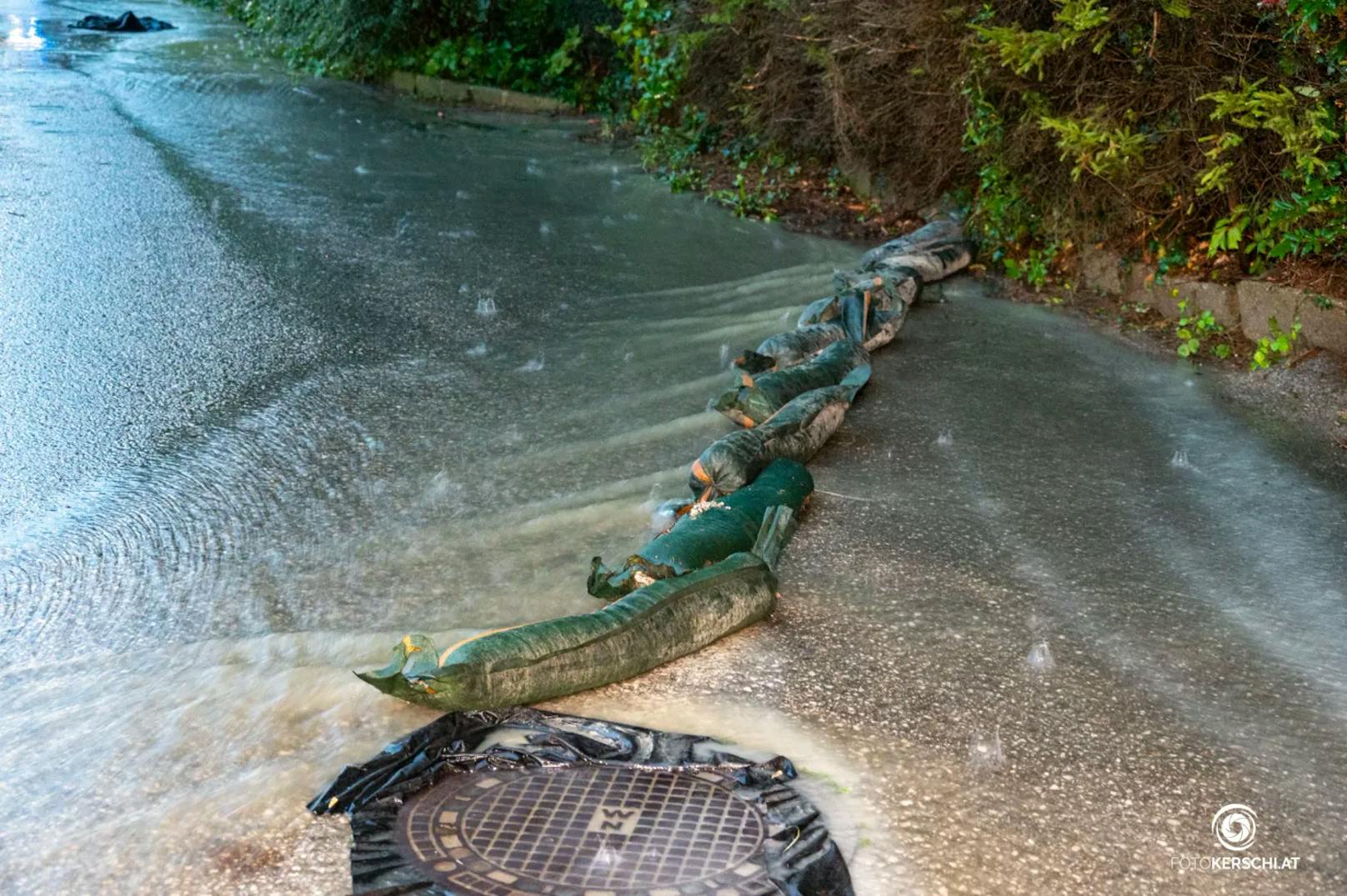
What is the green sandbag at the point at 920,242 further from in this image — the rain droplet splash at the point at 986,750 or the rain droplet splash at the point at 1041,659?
the rain droplet splash at the point at 986,750

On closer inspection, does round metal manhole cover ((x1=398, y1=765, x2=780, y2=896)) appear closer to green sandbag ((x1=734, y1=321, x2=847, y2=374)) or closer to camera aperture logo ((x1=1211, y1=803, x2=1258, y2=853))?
camera aperture logo ((x1=1211, y1=803, x2=1258, y2=853))

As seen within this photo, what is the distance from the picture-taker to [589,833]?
277 cm

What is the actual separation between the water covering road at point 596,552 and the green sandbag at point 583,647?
0.07 metres

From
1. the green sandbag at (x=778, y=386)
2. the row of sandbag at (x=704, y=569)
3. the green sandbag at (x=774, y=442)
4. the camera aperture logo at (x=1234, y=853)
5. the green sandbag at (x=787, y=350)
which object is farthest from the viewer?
the green sandbag at (x=787, y=350)

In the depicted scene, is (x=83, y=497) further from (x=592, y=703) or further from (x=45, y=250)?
(x=45, y=250)

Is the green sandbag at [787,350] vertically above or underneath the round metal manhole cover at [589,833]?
above

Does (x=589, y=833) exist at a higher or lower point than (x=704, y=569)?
lower

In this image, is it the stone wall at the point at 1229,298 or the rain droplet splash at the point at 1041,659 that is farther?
the stone wall at the point at 1229,298

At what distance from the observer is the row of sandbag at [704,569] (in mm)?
3211

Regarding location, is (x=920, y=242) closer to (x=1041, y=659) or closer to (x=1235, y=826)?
(x=1041, y=659)

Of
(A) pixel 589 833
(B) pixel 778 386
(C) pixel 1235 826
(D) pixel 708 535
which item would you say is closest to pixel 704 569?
(D) pixel 708 535

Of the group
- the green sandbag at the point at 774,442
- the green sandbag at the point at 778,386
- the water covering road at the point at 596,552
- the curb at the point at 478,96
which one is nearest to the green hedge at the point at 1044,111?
the water covering road at the point at 596,552

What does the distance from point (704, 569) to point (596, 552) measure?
634mm

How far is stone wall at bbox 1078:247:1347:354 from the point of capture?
602cm
